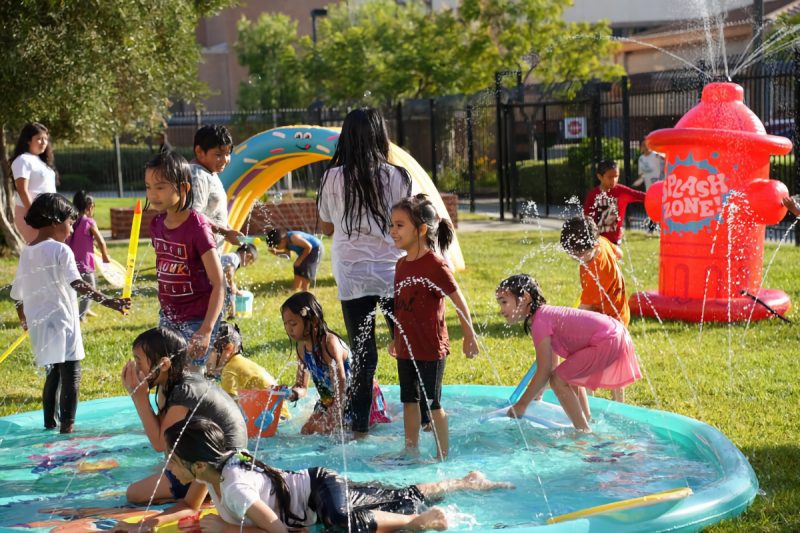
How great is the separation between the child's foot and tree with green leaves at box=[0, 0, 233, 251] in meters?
9.11

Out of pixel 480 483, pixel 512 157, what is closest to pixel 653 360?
pixel 480 483

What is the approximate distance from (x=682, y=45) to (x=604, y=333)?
105 ft

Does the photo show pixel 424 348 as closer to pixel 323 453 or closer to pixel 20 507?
pixel 323 453

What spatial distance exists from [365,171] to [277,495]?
1765 mm

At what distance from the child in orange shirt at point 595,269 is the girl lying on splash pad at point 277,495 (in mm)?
2094

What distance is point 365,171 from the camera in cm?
510

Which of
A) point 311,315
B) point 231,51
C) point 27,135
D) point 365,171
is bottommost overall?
point 311,315

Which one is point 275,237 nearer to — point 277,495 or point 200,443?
point 277,495

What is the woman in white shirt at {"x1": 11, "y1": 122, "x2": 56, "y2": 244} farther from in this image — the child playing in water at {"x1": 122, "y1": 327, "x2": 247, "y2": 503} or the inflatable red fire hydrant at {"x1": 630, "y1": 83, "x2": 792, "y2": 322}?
the inflatable red fire hydrant at {"x1": 630, "y1": 83, "x2": 792, "y2": 322}

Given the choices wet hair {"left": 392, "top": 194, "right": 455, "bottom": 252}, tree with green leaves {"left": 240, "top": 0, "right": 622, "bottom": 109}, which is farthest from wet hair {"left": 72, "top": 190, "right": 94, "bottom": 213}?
tree with green leaves {"left": 240, "top": 0, "right": 622, "bottom": 109}

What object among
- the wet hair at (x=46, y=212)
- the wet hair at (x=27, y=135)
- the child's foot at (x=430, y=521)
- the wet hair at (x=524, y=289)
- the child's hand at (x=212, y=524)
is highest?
the wet hair at (x=27, y=135)

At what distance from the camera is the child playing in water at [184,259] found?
4.97m

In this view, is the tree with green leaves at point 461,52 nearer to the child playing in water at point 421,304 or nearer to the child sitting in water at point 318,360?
the child sitting in water at point 318,360

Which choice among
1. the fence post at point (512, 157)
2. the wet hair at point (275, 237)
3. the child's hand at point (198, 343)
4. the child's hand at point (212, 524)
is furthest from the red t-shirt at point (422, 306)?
the fence post at point (512, 157)
